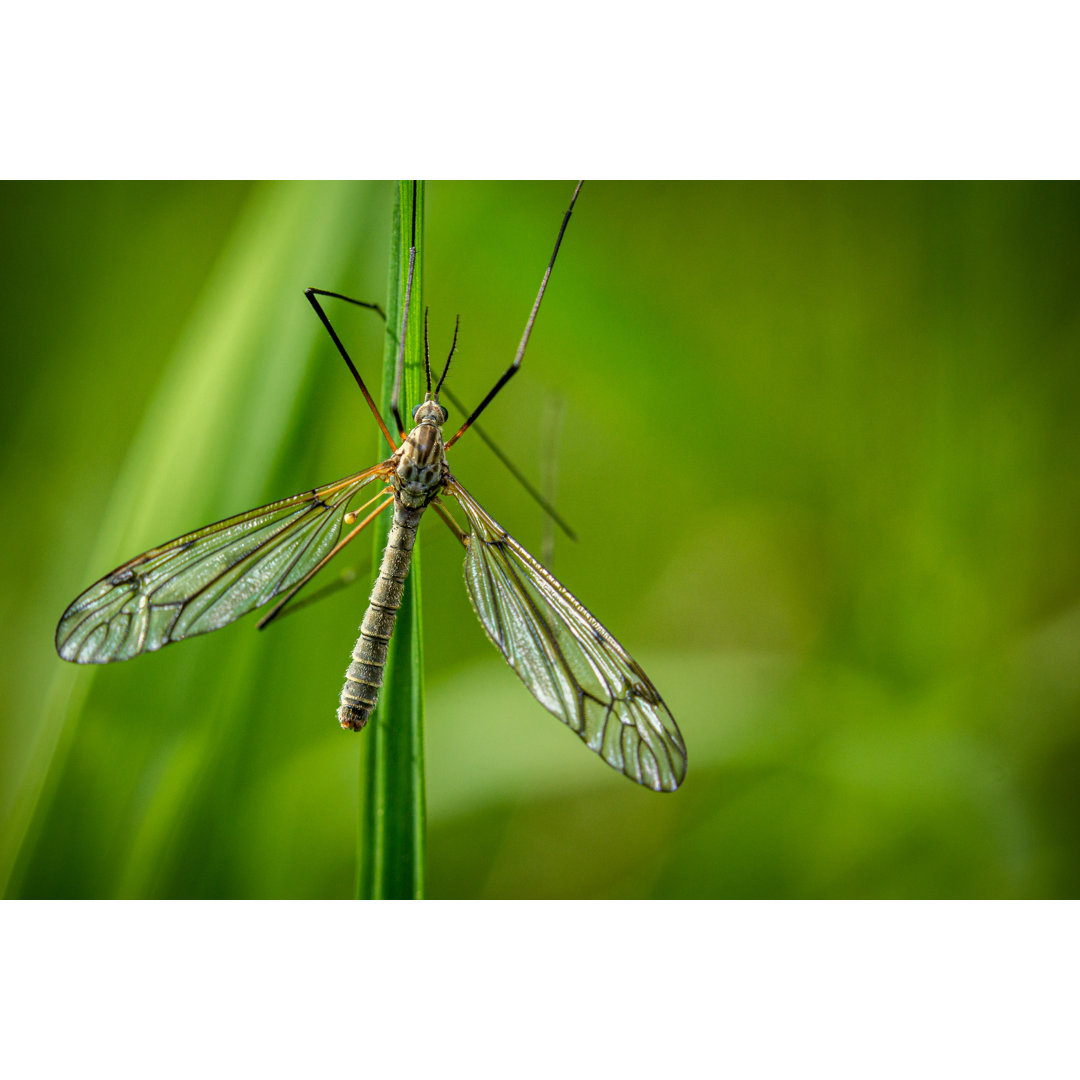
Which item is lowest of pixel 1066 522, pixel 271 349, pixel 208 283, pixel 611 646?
pixel 611 646

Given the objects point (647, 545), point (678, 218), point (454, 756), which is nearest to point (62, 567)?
point (454, 756)

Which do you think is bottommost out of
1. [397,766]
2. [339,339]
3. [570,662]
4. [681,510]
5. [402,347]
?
[397,766]

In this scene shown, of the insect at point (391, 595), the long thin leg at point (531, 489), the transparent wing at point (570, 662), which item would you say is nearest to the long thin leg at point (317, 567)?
the insect at point (391, 595)

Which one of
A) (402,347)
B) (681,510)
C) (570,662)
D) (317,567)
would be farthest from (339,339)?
(681,510)

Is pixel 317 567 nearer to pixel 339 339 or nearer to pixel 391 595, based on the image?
pixel 391 595

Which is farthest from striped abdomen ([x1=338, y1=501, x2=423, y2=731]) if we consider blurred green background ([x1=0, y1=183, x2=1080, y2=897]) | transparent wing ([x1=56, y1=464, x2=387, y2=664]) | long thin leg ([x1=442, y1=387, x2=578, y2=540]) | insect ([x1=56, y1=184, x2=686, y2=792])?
long thin leg ([x1=442, y1=387, x2=578, y2=540])

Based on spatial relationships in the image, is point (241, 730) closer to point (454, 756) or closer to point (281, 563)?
point (281, 563)

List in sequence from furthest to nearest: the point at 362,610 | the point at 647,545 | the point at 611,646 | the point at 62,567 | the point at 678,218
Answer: the point at 647,545 < the point at 678,218 < the point at 62,567 < the point at 362,610 < the point at 611,646
